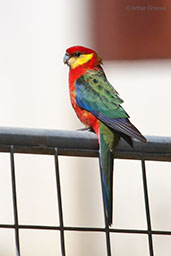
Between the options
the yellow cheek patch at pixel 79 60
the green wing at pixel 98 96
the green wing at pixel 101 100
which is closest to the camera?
the green wing at pixel 101 100

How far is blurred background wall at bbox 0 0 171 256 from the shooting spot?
4.74 m

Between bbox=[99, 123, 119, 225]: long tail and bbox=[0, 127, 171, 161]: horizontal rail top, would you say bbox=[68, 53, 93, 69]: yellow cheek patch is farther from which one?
bbox=[0, 127, 171, 161]: horizontal rail top

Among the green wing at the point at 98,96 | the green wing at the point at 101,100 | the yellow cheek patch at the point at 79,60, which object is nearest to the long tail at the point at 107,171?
the green wing at the point at 101,100

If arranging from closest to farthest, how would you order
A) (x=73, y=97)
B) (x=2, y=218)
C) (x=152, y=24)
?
(x=73, y=97) → (x=2, y=218) → (x=152, y=24)

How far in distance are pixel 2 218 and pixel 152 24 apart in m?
1.27

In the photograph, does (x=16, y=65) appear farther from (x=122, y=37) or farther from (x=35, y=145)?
(x=35, y=145)

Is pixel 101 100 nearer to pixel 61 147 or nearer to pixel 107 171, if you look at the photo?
pixel 107 171

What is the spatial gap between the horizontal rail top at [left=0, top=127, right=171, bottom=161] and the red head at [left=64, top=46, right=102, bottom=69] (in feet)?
3.40

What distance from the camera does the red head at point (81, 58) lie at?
3.20 meters

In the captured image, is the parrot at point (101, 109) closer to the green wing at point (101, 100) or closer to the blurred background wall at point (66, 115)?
the green wing at point (101, 100)

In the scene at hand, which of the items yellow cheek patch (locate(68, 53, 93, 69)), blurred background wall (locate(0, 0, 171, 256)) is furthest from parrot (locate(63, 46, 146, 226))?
blurred background wall (locate(0, 0, 171, 256))

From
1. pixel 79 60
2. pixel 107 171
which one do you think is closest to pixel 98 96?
pixel 79 60

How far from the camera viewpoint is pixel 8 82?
4945mm

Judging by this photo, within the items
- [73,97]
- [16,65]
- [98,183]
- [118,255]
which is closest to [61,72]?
[16,65]
